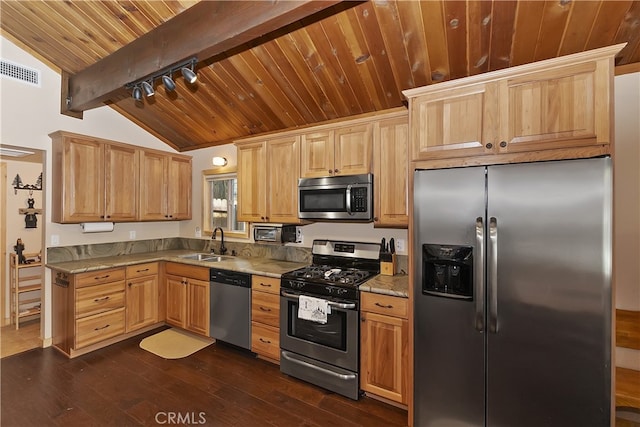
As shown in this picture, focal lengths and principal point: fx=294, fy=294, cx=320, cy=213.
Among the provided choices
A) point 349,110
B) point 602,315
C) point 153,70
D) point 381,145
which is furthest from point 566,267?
point 153,70

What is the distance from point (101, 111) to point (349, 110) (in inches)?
129

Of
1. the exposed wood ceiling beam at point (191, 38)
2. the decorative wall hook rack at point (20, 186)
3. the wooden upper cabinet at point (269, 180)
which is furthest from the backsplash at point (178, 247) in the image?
the exposed wood ceiling beam at point (191, 38)

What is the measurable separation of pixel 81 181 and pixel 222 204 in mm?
1650

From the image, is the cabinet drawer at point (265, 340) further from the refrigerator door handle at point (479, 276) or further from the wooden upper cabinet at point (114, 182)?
the wooden upper cabinet at point (114, 182)

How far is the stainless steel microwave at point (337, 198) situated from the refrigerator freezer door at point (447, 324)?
2.18ft

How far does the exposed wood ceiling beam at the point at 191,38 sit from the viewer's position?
6.01 ft

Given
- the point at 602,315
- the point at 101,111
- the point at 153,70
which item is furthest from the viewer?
the point at 101,111

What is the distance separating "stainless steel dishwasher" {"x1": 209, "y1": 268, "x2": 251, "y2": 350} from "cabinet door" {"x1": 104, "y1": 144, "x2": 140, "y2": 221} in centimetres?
152

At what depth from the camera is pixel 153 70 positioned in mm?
2475

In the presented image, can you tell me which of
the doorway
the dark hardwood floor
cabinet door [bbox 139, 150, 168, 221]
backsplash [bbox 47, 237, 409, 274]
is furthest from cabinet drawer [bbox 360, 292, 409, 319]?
the doorway

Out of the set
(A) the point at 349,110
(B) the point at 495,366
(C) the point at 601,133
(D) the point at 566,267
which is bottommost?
(B) the point at 495,366

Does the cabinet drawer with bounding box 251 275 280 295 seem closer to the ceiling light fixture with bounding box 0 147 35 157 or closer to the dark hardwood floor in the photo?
the dark hardwood floor

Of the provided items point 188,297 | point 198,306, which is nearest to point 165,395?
point 198,306

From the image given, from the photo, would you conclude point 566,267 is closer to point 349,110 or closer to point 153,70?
point 349,110
